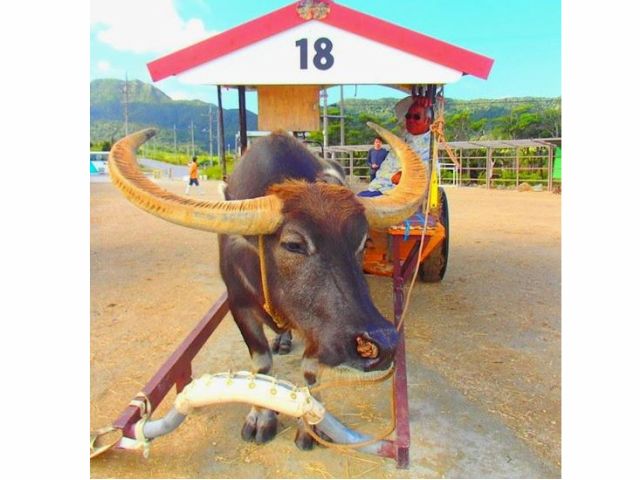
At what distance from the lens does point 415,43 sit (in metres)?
3.24

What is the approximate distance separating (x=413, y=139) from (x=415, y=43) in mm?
974

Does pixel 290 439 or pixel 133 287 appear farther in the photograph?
pixel 133 287

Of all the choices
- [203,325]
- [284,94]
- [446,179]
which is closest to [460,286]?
[284,94]

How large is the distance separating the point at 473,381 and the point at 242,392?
187cm

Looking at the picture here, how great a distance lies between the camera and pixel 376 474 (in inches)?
90.7

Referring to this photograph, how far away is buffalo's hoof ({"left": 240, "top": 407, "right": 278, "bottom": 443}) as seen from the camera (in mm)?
2592

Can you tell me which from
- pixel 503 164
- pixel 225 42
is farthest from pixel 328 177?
pixel 503 164

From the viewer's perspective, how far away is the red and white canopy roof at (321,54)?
3.19 meters

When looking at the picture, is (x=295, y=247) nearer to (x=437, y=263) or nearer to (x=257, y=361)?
(x=257, y=361)

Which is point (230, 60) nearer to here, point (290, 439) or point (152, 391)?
point (152, 391)

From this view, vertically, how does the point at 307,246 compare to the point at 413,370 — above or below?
above

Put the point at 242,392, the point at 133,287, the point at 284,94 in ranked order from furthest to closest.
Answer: the point at 133,287 → the point at 284,94 → the point at 242,392

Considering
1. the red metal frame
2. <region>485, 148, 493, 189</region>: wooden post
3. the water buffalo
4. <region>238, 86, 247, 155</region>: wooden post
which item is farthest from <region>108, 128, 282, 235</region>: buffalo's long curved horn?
<region>485, 148, 493, 189</region>: wooden post

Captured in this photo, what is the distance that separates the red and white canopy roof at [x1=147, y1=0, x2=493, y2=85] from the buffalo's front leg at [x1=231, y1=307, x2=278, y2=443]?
152cm
